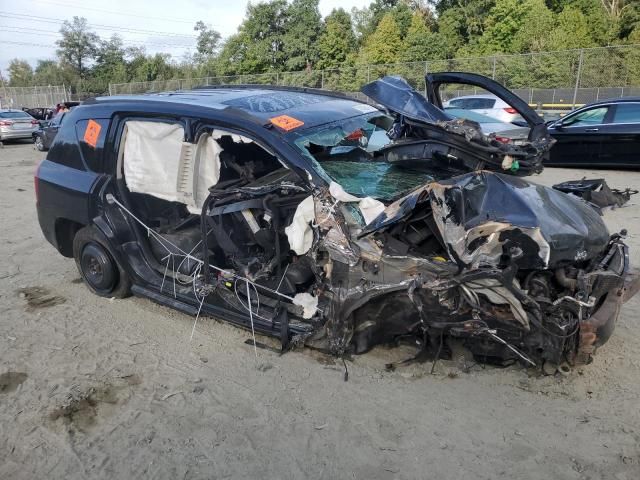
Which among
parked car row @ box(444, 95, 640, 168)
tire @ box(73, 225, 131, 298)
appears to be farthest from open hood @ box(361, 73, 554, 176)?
parked car row @ box(444, 95, 640, 168)

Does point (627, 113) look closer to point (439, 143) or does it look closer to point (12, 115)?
point (439, 143)

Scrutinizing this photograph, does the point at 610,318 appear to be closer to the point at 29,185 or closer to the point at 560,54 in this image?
the point at 29,185

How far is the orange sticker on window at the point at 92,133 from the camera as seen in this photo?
14.7 ft

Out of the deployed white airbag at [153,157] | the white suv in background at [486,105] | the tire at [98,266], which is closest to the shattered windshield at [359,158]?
the deployed white airbag at [153,157]

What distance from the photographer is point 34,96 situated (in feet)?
151

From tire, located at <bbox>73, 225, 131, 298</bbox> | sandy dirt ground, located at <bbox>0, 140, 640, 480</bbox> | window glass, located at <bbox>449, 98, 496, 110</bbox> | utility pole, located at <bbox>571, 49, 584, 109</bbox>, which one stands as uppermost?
utility pole, located at <bbox>571, 49, 584, 109</bbox>

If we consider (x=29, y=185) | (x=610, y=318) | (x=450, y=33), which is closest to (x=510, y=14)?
(x=450, y=33)

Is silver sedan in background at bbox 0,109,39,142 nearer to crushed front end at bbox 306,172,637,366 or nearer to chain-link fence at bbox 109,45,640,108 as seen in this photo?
chain-link fence at bbox 109,45,640,108

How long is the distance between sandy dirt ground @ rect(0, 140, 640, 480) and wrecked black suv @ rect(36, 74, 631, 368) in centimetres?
24

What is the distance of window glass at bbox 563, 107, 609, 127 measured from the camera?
1077 centimetres

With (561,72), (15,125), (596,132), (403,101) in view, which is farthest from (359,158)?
(15,125)

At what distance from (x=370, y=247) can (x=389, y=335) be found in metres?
0.67

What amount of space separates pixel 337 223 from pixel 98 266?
2704 mm

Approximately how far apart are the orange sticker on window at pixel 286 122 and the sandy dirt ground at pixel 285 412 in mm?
1647
